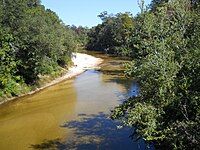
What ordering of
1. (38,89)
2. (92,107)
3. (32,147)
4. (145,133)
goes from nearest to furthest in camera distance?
(145,133) → (32,147) → (92,107) → (38,89)

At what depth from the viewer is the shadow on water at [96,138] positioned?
23031 millimetres

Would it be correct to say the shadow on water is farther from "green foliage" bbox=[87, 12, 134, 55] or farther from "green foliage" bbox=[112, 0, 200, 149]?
"green foliage" bbox=[87, 12, 134, 55]

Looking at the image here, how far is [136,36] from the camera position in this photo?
20250 mm

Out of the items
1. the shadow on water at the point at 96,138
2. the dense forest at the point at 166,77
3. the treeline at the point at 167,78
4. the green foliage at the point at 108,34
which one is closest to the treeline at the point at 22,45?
the shadow on water at the point at 96,138

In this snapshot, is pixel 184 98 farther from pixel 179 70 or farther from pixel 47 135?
pixel 47 135

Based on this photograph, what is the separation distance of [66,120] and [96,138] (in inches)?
222

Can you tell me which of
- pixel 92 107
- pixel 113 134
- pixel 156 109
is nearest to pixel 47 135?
pixel 113 134

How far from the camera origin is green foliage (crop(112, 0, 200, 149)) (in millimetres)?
16078

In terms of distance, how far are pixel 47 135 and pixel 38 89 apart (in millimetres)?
17564

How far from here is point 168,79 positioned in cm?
1689

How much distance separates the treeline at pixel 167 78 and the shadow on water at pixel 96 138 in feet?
12.3

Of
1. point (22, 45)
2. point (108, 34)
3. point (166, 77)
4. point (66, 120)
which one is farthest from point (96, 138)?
point (108, 34)

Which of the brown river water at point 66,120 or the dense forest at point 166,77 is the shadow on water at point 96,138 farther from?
the dense forest at point 166,77

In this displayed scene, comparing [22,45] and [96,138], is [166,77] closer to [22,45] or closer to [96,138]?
[96,138]
